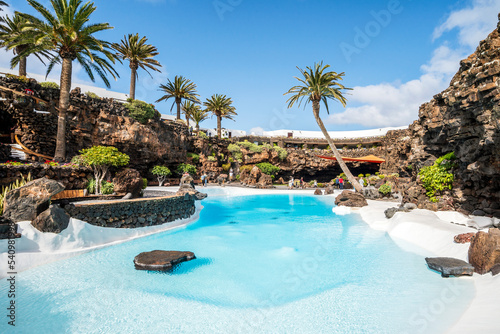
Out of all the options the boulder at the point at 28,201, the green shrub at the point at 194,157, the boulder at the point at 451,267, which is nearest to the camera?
the boulder at the point at 451,267

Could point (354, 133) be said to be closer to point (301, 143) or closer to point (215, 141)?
Result: point (301, 143)

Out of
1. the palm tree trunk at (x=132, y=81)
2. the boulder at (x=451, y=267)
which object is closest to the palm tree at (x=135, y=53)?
the palm tree trunk at (x=132, y=81)

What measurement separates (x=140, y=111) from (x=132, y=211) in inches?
682

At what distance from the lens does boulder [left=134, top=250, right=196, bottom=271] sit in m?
6.42

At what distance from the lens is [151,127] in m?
24.6

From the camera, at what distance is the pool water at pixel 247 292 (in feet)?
13.5

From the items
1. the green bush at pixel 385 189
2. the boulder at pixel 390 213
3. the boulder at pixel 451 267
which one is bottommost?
the boulder at pixel 451 267

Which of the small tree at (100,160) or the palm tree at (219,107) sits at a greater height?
the palm tree at (219,107)

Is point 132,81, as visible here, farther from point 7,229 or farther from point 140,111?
point 7,229

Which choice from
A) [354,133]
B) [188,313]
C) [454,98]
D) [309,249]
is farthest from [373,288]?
[354,133]

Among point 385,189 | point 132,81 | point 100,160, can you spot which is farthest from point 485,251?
point 132,81

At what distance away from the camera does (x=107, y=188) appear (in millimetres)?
10781

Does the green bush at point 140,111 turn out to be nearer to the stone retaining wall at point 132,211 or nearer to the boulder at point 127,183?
the boulder at point 127,183

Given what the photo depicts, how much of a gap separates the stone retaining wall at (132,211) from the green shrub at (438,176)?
12.1 metres
